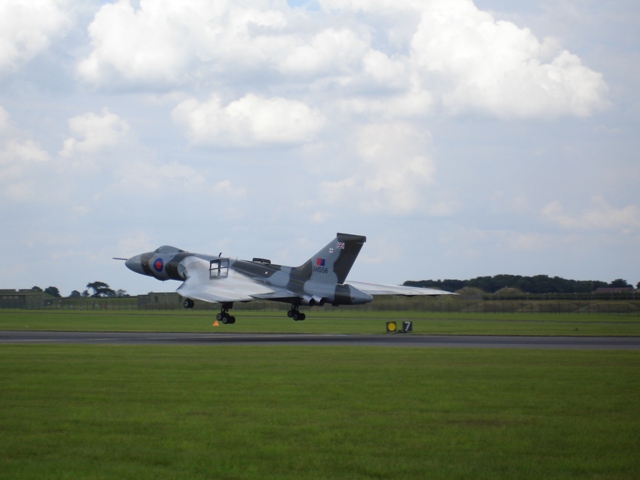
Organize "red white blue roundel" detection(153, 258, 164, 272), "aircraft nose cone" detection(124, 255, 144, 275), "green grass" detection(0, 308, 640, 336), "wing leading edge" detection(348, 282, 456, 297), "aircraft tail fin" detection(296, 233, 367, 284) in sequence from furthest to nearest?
1. "aircraft nose cone" detection(124, 255, 144, 275)
2. "red white blue roundel" detection(153, 258, 164, 272)
3. "green grass" detection(0, 308, 640, 336)
4. "wing leading edge" detection(348, 282, 456, 297)
5. "aircraft tail fin" detection(296, 233, 367, 284)

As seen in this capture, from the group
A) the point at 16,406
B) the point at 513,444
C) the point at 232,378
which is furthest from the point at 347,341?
the point at 513,444

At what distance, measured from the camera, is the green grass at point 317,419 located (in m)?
13.4

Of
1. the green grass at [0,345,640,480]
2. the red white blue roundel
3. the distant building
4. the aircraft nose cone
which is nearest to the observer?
the green grass at [0,345,640,480]

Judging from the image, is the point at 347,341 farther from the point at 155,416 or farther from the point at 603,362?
the point at 155,416

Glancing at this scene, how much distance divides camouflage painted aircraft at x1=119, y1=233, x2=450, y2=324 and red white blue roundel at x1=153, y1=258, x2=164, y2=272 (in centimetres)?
168

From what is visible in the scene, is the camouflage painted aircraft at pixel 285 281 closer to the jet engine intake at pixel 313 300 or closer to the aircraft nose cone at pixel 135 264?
the jet engine intake at pixel 313 300

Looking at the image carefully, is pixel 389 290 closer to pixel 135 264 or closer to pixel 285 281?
pixel 285 281

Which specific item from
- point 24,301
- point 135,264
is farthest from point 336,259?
point 24,301

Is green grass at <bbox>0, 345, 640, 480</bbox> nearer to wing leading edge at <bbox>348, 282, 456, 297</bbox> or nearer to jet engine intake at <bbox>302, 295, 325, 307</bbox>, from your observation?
jet engine intake at <bbox>302, 295, 325, 307</bbox>

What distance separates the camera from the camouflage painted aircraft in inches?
2133

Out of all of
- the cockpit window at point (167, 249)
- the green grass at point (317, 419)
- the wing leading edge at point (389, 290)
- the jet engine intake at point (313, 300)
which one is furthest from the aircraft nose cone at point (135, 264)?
the green grass at point (317, 419)

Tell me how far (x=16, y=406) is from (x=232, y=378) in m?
7.12

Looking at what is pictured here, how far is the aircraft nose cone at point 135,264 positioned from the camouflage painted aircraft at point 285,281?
4.37m

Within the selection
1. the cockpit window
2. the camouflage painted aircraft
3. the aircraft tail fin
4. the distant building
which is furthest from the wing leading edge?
the distant building
